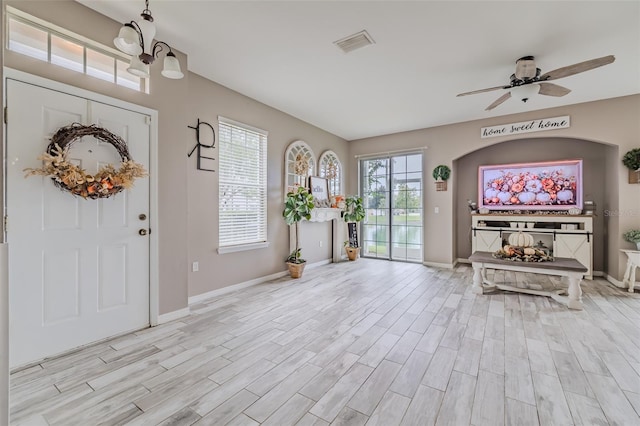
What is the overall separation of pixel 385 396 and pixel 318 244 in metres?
4.14

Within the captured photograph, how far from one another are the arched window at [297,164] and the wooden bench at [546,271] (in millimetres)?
3087

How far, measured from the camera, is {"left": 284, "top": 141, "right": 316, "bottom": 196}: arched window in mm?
5316

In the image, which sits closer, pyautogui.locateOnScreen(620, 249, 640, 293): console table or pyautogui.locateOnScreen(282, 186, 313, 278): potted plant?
pyautogui.locateOnScreen(620, 249, 640, 293): console table

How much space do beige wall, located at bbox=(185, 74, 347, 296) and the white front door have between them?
0.79m

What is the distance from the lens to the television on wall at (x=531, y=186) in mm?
5180

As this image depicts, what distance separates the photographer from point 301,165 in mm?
5645

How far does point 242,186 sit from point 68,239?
7.39 feet

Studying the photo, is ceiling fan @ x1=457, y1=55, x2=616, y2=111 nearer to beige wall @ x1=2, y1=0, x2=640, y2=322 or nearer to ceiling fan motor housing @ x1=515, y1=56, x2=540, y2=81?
ceiling fan motor housing @ x1=515, y1=56, x2=540, y2=81

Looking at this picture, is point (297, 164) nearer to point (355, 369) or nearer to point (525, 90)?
point (525, 90)

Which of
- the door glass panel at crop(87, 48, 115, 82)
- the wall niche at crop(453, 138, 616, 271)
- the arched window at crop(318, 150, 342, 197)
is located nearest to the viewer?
the door glass panel at crop(87, 48, 115, 82)

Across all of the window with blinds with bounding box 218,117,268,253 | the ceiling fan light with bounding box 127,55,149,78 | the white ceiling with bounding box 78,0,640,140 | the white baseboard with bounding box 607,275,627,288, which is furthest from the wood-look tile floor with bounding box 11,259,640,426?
the white ceiling with bounding box 78,0,640,140

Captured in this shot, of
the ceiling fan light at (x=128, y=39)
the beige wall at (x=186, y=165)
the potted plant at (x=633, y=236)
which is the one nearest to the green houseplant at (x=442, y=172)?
the potted plant at (x=633, y=236)

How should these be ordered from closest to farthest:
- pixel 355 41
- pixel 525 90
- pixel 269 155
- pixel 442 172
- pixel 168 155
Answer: pixel 355 41 → pixel 168 155 → pixel 525 90 → pixel 269 155 → pixel 442 172

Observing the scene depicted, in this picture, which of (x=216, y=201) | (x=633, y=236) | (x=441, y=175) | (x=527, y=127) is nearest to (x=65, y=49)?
(x=216, y=201)
